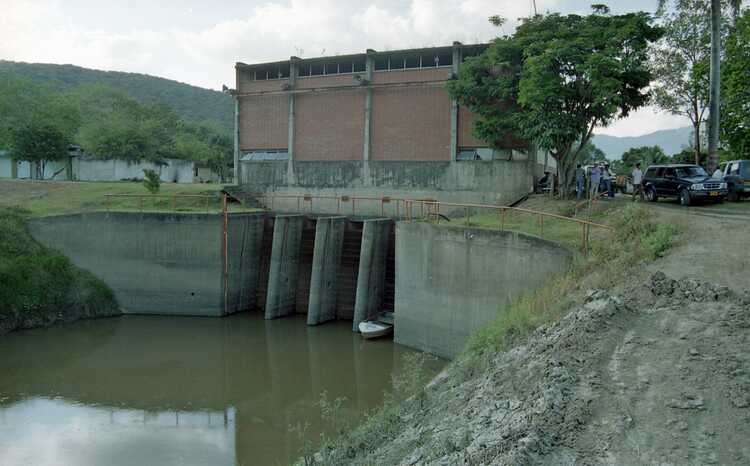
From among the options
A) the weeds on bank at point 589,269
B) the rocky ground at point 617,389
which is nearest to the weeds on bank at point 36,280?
the weeds on bank at point 589,269

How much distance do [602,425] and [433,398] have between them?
383 centimetres

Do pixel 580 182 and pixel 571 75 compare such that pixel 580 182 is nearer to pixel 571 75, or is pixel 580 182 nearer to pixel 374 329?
pixel 571 75

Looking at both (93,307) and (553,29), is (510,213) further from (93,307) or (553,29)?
(93,307)

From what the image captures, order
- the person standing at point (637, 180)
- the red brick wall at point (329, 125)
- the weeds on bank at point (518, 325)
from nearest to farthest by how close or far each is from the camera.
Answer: the weeds on bank at point (518, 325) < the person standing at point (637, 180) < the red brick wall at point (329, 125)

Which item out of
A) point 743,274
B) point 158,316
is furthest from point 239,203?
point 743,274

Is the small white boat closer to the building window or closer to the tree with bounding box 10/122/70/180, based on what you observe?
the building window

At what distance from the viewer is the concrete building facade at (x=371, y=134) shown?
27.2 meters

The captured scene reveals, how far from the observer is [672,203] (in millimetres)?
19922

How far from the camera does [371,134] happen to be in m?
30.3

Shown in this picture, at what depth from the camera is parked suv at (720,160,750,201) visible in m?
19.9

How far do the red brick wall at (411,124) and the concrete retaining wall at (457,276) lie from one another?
9020 millimetres

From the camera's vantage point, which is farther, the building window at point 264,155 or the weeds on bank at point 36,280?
the building window at point 264,155

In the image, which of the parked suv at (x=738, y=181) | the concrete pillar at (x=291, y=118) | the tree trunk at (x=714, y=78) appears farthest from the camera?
the concrete pillar at (x=291, y=118)

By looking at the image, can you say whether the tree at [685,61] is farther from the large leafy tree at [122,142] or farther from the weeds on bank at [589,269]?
the large leafy tree at [122,142]
